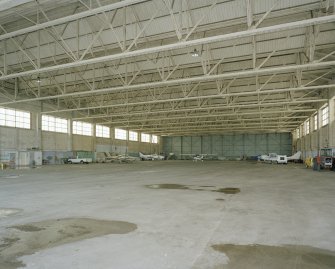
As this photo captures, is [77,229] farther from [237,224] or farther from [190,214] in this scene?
[237,224]

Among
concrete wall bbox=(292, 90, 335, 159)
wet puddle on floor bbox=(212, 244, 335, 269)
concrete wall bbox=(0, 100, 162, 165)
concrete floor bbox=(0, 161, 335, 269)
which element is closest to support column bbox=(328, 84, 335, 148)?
concrete wall bbox=(292, 90, 335, 159)

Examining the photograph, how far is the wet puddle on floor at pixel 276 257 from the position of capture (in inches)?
179

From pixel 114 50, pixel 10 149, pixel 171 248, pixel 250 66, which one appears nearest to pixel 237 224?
pixel 171 248

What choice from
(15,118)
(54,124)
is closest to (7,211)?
(15,118)

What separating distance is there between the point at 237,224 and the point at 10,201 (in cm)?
842

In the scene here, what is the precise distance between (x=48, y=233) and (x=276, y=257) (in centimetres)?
484

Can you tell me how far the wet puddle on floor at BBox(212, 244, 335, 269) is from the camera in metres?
4.55

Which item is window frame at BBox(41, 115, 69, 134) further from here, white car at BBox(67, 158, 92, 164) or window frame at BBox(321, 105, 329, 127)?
window frame at BBox(321, 105, 329, 127)

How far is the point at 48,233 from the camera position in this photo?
6.38 meters

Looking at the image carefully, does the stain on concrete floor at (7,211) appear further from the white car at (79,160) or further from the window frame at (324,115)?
the white car at (79,160)

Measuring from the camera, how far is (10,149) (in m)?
36.1

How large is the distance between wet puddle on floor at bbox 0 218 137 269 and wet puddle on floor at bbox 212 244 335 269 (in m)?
2.58

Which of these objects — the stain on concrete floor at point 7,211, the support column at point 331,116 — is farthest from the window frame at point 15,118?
the support column at point 331,116

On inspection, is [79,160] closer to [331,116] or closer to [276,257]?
[331,116]
